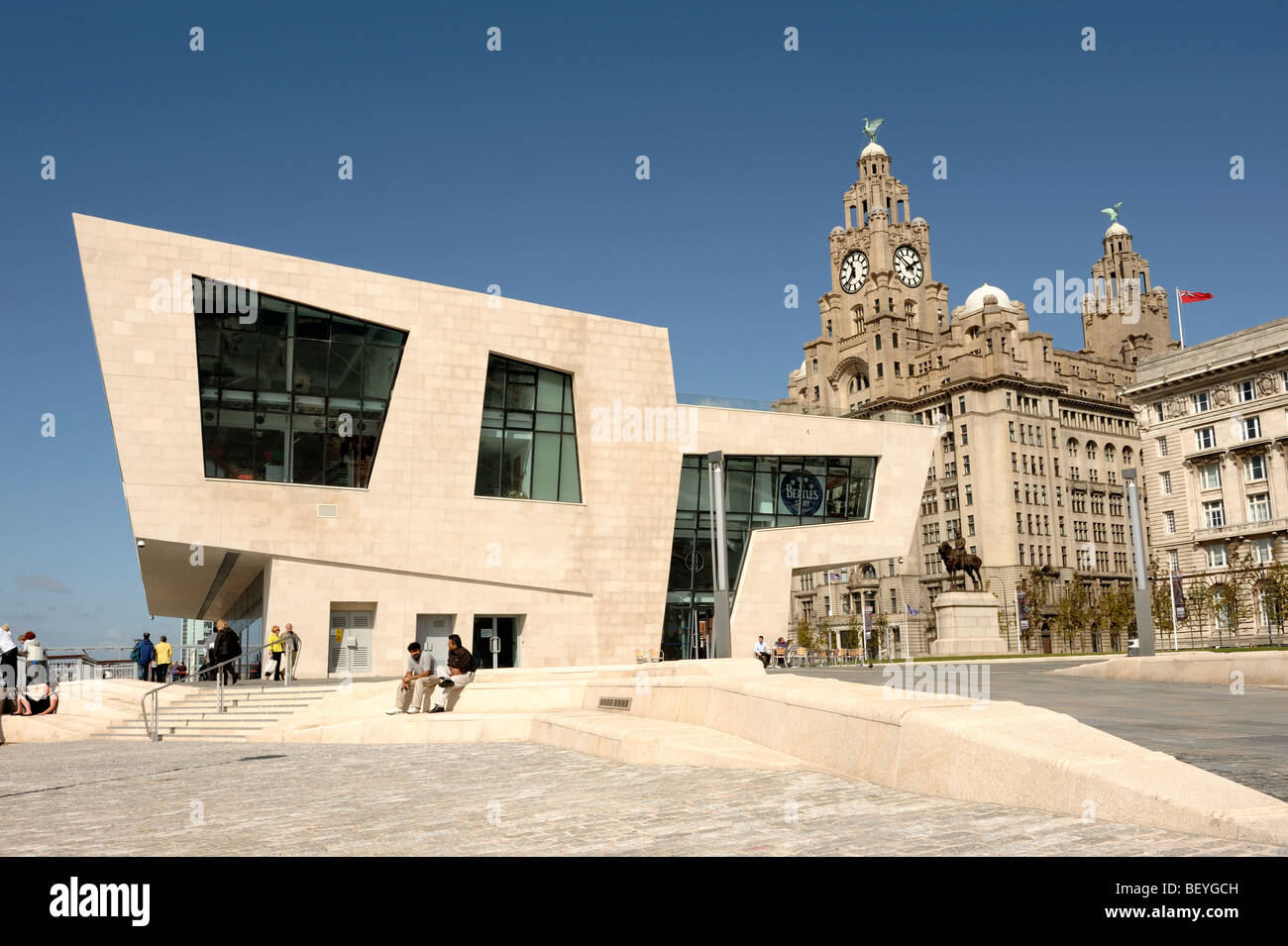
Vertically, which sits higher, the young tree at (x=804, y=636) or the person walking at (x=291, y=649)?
the person walking at (x=291, y=649)

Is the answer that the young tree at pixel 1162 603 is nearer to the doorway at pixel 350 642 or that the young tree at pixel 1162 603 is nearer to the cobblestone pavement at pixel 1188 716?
the cobblestone pavement at pixel 1188 716

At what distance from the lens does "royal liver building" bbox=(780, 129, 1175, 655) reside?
10369cm

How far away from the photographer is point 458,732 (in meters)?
19.1

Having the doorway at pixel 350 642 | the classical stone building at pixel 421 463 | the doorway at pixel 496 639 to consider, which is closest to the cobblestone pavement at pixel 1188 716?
the classical stone building at pixel 421 463

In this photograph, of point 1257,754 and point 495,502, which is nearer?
point 1257,754

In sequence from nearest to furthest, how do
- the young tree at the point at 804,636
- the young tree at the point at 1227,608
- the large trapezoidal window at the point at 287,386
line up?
the large trapezoidal window at the point at 287,386
the young tree at the point at 1227,608
the young tree at the point at 804,636

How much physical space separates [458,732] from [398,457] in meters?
16.7

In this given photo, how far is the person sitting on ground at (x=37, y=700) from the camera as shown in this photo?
2281 cm

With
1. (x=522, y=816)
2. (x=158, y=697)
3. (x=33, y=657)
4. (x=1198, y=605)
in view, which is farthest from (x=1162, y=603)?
(x=522, y=816)

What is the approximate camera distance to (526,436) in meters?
36.6

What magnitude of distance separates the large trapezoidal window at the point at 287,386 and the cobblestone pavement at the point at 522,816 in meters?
19.5

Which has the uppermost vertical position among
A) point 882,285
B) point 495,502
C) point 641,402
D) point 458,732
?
point 882,285
